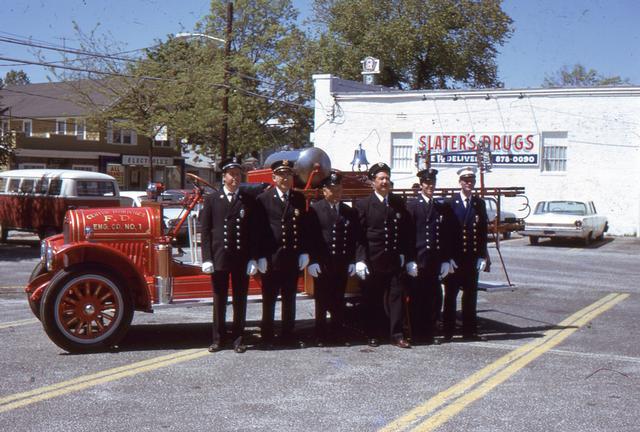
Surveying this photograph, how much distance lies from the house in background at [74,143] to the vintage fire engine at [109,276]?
3731 cm

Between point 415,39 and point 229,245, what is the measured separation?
43.0 meters

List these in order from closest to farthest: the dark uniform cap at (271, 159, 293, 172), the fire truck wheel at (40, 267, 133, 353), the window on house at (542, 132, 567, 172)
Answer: the fire truck wheel at (40, 267, 133, 353) < the dark uniform cap at (271, 159, 293, 172) < the window on house at (542, 132, 567, 172)

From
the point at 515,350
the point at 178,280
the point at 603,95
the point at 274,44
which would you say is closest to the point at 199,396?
the point at 178,280

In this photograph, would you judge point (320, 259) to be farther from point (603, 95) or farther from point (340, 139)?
point (340, 139)

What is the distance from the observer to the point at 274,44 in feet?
161

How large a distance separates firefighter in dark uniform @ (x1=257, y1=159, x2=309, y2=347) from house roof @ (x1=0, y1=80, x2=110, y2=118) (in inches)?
1554

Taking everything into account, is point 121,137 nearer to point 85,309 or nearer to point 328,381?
point 85,309

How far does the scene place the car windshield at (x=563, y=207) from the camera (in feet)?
A: 87.4

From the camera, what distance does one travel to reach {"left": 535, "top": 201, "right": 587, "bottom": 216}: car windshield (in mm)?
26625

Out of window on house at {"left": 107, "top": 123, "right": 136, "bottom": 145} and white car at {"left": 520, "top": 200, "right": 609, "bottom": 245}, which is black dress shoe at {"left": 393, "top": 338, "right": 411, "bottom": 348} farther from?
window on house at {"left": 107, "top": 123, "right": 136, "bottom": 145}

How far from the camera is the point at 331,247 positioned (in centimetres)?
848

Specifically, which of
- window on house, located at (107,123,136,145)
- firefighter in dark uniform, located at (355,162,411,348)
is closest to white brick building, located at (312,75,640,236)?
window on house, located at (107,123,136,145)

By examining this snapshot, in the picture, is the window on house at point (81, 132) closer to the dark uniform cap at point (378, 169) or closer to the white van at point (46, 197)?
the white van at point (46, 197)

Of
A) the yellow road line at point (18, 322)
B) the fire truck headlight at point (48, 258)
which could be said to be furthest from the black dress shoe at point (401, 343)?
the yellow road line at point (18, 322)
